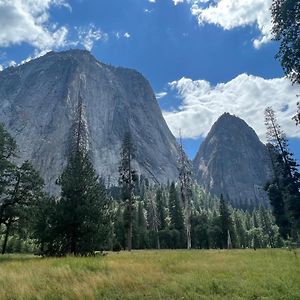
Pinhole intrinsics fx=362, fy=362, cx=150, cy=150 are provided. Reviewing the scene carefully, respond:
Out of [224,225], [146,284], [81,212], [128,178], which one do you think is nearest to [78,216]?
[81,212]

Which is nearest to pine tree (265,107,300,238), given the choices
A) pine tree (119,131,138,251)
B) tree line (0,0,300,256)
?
tree line (0,0,300,256)

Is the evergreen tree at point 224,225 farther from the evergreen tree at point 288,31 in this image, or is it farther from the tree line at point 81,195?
the evergreen tree at point 288,31

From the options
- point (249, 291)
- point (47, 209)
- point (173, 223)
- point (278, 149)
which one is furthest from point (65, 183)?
point (173, 223)

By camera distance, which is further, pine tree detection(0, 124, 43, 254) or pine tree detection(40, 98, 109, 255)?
pine tree detection(0, 124, 43, 254)

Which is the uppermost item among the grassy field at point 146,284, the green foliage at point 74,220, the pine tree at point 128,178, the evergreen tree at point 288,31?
the pine tree at point 128,178

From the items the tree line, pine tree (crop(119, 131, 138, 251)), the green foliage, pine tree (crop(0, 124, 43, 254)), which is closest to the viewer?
Answer: the tree line

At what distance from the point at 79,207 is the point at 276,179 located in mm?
38869

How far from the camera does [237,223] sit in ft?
356

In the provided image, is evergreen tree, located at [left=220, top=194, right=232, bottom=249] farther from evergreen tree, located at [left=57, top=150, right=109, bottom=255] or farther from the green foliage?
the green foliage

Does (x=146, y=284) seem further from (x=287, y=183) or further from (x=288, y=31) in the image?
(x=287, y=183)

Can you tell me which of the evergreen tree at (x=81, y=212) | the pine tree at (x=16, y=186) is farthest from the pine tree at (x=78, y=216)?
the pine tree at (x=16, y=186)

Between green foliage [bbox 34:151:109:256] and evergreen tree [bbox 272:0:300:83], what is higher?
evergreen tree [bbox 272:0:300:83]

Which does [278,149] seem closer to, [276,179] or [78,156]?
[276,179]

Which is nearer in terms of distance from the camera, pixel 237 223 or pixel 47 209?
pixel 47 209
